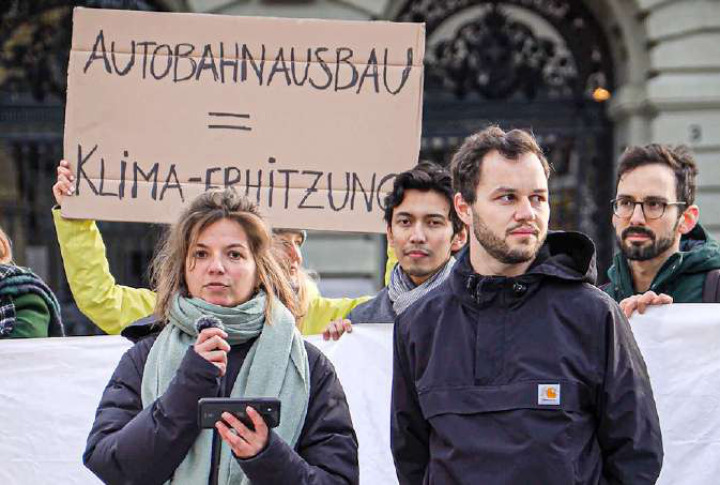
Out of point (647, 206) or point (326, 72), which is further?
point (326, 72)

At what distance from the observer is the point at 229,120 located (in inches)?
173

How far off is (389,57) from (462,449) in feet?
7.31

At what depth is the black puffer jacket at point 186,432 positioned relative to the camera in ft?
8.41

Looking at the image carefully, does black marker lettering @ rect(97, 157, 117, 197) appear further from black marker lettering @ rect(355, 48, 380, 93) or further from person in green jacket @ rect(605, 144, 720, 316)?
person in green jacket @ rect(605, 144, 720, 316)

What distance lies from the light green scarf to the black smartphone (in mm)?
151

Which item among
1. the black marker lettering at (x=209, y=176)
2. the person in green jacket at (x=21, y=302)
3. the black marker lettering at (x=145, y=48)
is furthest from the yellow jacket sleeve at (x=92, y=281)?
the black marker lettering at (x=145, y=48)

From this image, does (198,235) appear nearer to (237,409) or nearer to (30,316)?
(237,409)

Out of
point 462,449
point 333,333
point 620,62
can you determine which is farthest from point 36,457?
point 620,62

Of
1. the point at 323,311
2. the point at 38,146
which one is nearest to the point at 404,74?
the point at 323,311

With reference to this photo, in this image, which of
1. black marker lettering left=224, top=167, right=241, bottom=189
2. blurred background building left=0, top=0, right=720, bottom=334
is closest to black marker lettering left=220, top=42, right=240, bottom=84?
black marker lettering left=224, top=167, right=241, bottom=189

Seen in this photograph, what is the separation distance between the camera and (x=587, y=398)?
2.59 metres

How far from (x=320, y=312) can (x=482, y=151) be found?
1.77 metres

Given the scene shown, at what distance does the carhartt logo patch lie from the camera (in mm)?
2535

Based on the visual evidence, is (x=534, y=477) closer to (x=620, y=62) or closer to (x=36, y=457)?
(x=36, y=457)
